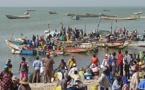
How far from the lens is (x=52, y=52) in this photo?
3108 cm

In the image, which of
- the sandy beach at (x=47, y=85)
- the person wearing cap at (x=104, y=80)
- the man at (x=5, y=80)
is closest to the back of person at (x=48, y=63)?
the sandy beach at (x=47, y=85)

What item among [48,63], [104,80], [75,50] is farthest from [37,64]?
[75,50]

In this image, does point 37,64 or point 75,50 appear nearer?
point 37,64

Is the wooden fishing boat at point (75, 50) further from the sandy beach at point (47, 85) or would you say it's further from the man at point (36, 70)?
the sandy beach at point (47, 85)

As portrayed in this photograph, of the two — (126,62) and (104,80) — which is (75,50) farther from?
(104,80)

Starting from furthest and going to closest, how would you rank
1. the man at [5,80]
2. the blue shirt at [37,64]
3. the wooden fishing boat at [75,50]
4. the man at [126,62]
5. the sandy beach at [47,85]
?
the wooden fishing boat at [75,50] → the man at [126,62] → the blue shirt at [37,64] → the sandy beach at [47,85] → the man at [5,80]

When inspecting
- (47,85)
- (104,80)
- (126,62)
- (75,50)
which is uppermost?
(104,80)

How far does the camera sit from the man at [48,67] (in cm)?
1452

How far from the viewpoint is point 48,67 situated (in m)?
14.7

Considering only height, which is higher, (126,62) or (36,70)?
(126,62)

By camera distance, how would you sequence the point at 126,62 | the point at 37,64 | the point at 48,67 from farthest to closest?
the point at 126,62
the point at 37,64
the point at 48,67

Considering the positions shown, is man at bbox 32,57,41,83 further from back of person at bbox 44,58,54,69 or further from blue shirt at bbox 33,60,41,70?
back of person at bbox 44,58,54,69

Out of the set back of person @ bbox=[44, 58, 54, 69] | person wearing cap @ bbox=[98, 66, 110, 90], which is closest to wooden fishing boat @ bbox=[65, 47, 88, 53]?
back of person @ bbox=[44, 58, 54, 69]

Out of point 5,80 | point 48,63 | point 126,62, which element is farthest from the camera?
point 126,62
